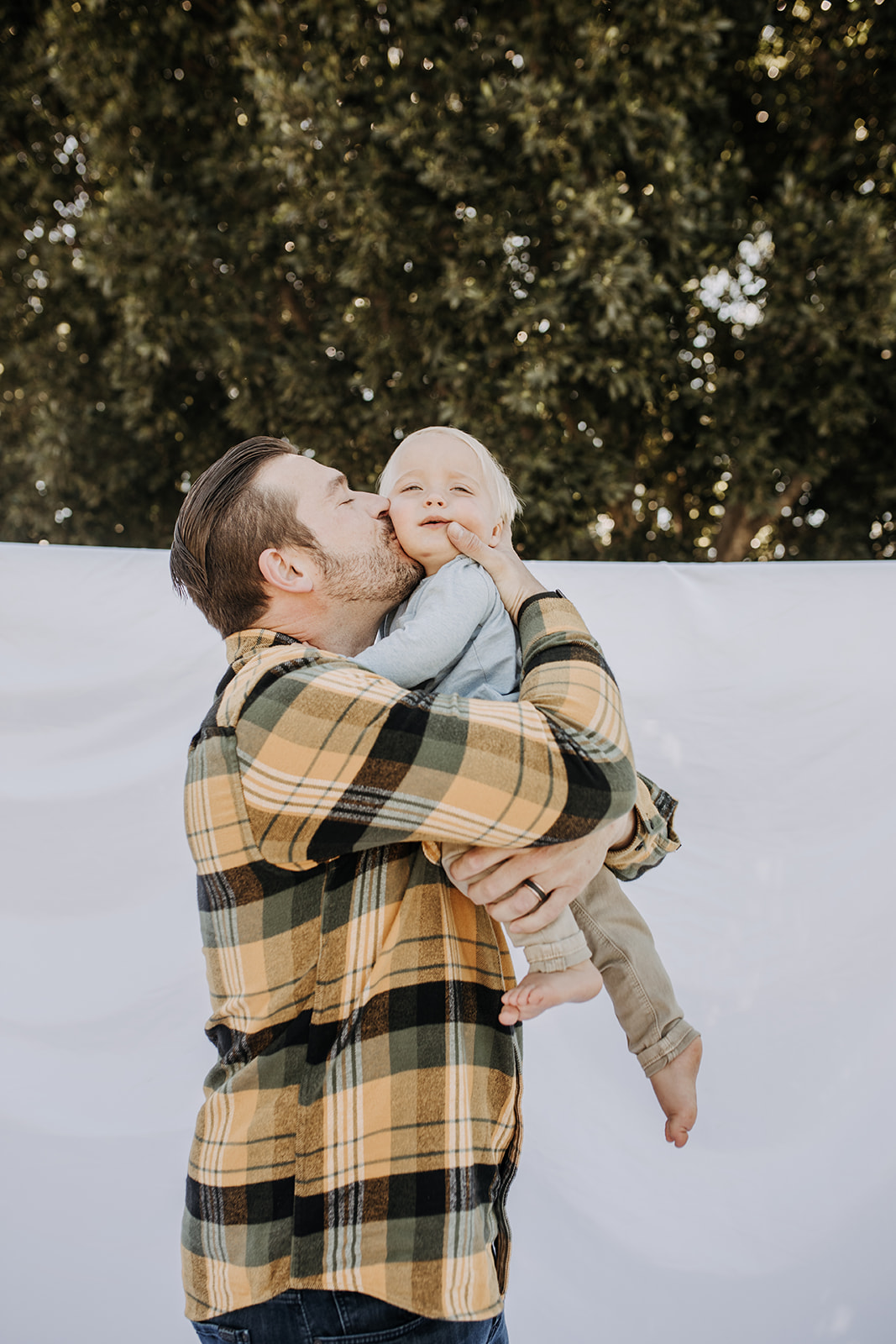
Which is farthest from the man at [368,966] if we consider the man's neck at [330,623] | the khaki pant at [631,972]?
the khaki pant at [631,972]

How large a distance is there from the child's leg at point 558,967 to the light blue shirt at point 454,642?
1.17 feet

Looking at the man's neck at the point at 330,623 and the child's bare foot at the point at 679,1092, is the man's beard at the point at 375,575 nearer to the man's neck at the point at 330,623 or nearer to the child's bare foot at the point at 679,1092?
the man's neck at the point at 330,623

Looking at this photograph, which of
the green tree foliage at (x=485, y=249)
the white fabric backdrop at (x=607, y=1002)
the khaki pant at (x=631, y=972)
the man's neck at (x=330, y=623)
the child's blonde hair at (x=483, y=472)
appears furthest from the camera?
the green tree foliage at (x=485, y=249)

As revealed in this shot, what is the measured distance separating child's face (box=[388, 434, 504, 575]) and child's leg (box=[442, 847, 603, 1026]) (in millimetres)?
656

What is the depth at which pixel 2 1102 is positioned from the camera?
6.93 feet

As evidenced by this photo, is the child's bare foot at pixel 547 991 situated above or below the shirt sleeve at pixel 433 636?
below

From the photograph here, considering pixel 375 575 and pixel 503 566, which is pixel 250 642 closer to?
pixel 375 575

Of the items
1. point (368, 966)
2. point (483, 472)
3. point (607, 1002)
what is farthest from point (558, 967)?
point (607, 1002)

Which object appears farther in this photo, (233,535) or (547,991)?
(233,535)

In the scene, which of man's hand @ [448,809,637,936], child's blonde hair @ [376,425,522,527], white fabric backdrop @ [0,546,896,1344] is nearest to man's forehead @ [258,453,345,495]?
child's blonde hair @ [376,425,522,527]

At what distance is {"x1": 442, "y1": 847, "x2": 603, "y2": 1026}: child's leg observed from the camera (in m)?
1.10

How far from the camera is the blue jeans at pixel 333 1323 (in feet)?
3.15

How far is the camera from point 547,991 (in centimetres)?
110

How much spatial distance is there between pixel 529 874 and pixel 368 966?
9.3 inches
